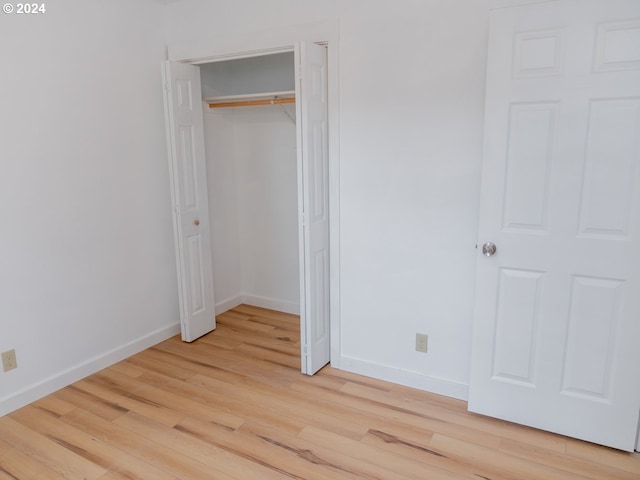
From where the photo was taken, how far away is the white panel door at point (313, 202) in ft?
8.75

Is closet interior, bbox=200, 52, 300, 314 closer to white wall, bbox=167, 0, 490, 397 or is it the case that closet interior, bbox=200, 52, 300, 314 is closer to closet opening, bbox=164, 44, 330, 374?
closet opening, bbox=164, 44, 330, 374

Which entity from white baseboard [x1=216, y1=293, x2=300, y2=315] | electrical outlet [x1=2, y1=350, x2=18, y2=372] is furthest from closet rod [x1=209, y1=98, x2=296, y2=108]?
electrical outlet [x1=2, y1=350, x2=18, y2=372]

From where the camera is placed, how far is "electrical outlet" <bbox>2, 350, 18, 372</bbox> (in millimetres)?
2533

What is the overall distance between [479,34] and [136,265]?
2.76 m

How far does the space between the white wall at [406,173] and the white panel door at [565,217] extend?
20cm

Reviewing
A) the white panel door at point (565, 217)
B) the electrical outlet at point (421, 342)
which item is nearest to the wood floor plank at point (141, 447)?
the electrical outlet at point (421, 342)

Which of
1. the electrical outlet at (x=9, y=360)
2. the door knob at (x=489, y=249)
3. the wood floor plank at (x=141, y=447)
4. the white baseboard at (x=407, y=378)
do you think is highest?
the door knob at (x=489, y=249)

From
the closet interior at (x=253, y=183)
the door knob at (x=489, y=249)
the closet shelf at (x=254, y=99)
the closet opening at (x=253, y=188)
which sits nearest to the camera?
the door knob at (x=489, y=249)

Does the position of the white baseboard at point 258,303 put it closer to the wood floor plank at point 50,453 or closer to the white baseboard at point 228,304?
the white baseboard at point 228,304

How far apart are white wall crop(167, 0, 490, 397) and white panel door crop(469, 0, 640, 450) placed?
0.67ft

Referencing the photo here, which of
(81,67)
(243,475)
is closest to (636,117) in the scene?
(243,475)

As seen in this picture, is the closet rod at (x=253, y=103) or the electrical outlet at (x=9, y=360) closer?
the electrical outlet at (x=9, y=360)

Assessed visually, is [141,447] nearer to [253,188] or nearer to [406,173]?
[406,173]

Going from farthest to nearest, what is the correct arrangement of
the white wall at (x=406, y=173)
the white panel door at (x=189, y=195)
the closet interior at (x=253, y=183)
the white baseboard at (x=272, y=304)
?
the white baseboard at (x=272, y=304) < the closet interior at (x=253, y=183) < the white panel door at (x=189, y=195) < the white wall at (x=406, y=173)
